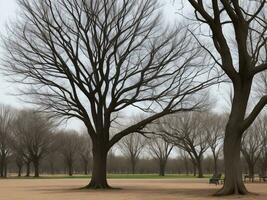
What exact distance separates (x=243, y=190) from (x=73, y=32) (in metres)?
16.1

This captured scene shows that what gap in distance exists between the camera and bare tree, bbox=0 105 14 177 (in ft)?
251

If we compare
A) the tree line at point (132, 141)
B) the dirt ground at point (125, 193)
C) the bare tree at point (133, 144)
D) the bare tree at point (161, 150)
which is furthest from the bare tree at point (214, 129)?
the dirt ground at point (125, 193)

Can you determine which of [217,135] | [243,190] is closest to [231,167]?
[243,190]

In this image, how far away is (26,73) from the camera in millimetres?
31469

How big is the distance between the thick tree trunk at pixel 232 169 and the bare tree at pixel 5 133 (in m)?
59.4

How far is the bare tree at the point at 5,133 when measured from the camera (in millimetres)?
76625

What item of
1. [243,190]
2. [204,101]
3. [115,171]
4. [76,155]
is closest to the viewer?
[243,190]

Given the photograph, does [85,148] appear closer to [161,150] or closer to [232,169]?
[161,150]

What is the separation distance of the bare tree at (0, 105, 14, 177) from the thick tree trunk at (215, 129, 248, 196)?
5940cm

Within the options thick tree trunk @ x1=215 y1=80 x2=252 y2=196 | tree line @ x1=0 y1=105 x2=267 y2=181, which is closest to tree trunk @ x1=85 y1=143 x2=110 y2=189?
thick tree trunk @ x1=215 y1=80 x2=252 y2=196

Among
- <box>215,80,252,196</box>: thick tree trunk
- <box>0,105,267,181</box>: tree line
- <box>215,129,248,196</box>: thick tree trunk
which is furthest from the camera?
<box>0,105,267,181</box>: tree line

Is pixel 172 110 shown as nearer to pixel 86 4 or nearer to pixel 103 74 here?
pixel 103 74

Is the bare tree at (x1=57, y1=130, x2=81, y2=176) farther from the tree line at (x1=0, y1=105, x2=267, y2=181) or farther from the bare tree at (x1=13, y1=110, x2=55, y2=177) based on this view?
the bare tree at (x1=13, y1=110, x2=55, y2=177)

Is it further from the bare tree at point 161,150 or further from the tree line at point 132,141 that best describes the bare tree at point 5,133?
the bare tree at point 161,150
